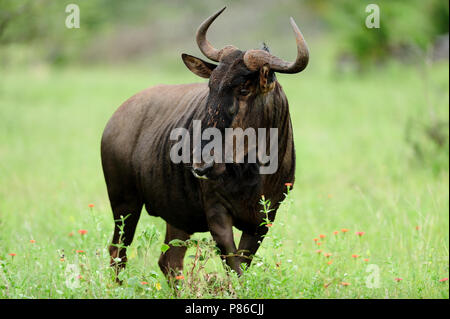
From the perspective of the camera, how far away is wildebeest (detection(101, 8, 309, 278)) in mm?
4484

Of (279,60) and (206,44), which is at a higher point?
(206,44)

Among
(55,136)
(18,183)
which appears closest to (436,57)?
(55,136)

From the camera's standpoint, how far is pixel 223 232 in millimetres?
4719

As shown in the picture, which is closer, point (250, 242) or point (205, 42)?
point (205, 42)

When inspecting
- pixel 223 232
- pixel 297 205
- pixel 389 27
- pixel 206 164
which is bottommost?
pixel 297 205

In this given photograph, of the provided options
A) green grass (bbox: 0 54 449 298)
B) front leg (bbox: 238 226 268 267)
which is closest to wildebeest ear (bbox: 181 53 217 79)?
green grass (bbox: 0 54 449 298)

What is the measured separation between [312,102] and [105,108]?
607cm

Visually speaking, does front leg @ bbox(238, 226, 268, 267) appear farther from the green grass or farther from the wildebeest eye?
the wildebeest eye

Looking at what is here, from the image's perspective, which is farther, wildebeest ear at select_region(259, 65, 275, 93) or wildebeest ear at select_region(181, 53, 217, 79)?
wildebeest ear at select_region(181, 53, 217, 79)

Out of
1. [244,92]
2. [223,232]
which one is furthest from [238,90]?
[223,232]

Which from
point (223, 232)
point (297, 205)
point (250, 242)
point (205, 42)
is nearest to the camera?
point (223, 232)

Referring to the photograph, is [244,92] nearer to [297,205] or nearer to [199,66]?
[199,66]

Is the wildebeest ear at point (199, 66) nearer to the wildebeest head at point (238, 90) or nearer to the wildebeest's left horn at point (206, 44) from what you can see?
the wildebeest's left horn at point (206, 44)

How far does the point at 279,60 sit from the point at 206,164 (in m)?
0.84
